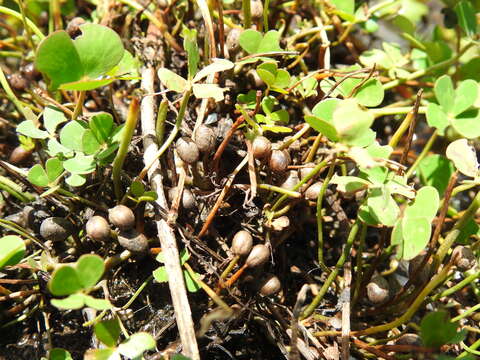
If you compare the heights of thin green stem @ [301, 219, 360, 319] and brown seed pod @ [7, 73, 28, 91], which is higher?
brown seed pod @ [7, 73, 28, 91]

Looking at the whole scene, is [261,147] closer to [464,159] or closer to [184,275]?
[184,275]

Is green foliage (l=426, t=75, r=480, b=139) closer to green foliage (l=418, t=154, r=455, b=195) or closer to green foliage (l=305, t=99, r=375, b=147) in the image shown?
green foliage (l=418, t=154, r=455, b=195)

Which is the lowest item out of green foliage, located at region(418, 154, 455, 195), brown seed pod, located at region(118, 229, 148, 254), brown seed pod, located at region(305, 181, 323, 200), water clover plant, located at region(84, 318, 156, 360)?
green foliage, located at region(418, 154, 455, 195)

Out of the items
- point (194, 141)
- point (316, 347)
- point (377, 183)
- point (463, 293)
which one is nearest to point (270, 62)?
point (194, 141)

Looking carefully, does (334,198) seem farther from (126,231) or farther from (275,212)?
(126,231)

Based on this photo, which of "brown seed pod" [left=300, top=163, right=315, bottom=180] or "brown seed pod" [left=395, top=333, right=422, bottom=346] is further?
"brown seed pod" [left=300, top=163, right=315, bottom=180]

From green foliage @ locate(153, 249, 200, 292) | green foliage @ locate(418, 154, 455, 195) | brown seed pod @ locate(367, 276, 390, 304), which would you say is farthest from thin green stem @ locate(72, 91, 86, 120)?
green foliage @ locate(418, 154, 455, 195)

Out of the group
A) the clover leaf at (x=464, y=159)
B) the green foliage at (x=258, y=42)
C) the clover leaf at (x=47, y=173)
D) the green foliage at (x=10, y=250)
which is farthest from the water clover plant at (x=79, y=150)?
the clover leaf at (x=464, y=159)
